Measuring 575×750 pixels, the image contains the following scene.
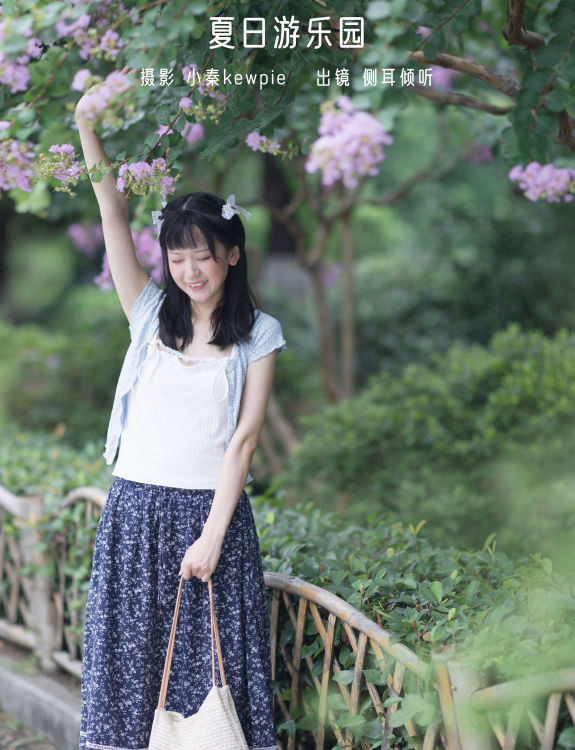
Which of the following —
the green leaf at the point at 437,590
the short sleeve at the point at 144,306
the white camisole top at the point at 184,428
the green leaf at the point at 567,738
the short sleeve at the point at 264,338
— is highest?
the short sleeve at the point at 144,306

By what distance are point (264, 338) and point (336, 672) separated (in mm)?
820

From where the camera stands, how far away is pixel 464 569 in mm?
2359

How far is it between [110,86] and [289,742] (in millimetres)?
1676

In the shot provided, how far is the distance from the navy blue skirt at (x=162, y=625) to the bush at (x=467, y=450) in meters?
1.93

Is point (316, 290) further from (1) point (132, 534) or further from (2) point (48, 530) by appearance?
(1) point (132, 534)

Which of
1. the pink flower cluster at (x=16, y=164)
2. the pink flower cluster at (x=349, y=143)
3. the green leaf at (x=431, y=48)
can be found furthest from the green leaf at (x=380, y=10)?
→ the pink flower cluster at (x=16, y=164)

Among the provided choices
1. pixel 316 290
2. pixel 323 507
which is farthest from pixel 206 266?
pixel 316 290

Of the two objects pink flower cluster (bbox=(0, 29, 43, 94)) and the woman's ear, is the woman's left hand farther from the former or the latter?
pink flower cluster (bbox=(0, 29, 43, 94))

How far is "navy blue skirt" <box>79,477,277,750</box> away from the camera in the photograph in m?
2.12

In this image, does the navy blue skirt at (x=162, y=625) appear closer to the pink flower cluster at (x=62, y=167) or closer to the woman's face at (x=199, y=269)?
the woman's face at (x=199, y=269)

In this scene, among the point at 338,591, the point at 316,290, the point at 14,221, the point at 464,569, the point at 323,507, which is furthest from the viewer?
the point at 14,221

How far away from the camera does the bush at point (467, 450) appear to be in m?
4.13

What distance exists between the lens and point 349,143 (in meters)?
1.54

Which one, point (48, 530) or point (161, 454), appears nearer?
point (161, 454)
